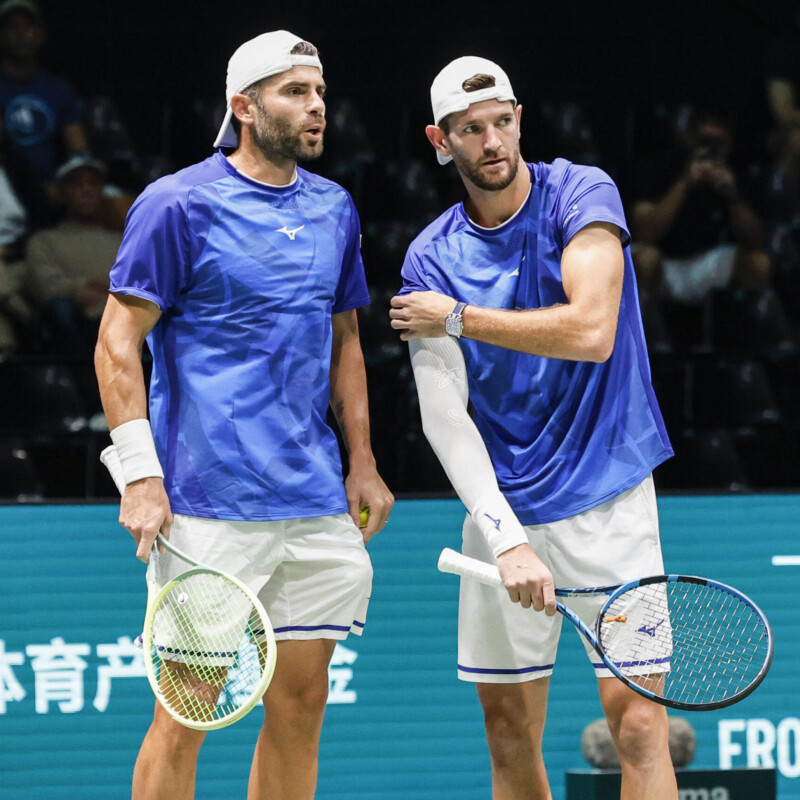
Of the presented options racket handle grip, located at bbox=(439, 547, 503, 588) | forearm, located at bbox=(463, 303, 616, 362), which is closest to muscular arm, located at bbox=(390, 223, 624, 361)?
forearm, located at bbox=(463, 303, 616, 362)

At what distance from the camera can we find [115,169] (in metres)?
6.02

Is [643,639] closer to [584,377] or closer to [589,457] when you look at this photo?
[589,457]

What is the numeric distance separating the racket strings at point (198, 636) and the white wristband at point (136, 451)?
0.86ft

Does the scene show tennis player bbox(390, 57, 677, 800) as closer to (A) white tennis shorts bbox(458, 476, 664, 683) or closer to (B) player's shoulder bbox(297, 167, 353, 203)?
(A) white tennis shorts bbox(458, 476, 664, 683)

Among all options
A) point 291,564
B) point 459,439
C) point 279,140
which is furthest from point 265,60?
point 291,564

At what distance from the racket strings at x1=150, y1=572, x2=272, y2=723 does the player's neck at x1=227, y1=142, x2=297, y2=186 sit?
95cm

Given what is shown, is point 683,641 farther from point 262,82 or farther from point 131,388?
point 262,82

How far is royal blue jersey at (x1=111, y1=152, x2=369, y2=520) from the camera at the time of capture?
118 inches

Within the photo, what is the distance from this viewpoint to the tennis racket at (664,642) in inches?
112

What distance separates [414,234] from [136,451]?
337cm

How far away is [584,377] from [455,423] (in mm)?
334

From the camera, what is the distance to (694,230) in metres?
6.17

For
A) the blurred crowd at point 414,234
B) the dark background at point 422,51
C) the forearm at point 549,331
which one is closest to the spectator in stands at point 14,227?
the blurred crowd at point 414,234

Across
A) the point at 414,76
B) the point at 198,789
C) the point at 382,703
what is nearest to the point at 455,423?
the point at 382,703
